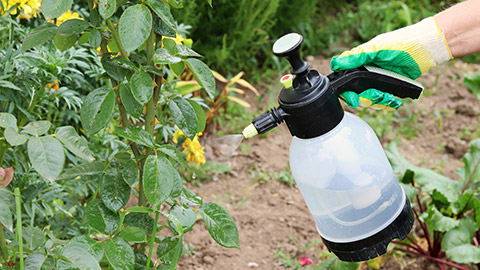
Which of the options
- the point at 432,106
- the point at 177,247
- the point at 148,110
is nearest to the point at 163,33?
the point at 148,110

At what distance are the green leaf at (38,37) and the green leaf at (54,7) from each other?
6.9 inches

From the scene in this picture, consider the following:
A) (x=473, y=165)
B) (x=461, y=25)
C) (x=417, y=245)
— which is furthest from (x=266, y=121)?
(x=473, y=165)

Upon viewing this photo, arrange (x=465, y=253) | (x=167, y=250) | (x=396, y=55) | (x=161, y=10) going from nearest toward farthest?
1. (x=161, y=10)
2. (x=167, y=250)
3. (x=396, y=55)
4. (x=465, y=253)

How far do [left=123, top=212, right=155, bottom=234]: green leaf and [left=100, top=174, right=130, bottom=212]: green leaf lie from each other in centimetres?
8

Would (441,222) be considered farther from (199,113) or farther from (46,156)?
(46,156)

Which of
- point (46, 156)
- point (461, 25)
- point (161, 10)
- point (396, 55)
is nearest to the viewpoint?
point (46, 156)

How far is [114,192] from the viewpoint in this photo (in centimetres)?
126

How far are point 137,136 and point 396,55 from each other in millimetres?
739

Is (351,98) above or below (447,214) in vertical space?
above

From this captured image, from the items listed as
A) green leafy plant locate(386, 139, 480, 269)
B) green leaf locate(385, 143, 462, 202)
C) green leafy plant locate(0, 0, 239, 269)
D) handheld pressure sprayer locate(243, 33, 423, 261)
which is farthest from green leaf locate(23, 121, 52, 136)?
green leaf locate(385, 143, 462, 202)

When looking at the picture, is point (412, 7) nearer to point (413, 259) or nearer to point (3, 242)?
point (413, 259)

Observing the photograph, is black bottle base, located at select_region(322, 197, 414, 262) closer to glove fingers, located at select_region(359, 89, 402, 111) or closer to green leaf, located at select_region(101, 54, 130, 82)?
glove fingers, located at select_region(359, 89, 402, 111)

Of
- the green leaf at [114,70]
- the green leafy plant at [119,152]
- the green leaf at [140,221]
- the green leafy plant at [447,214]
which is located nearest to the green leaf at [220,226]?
the green leafy plant at [119,152]

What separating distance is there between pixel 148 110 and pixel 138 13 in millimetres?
269
